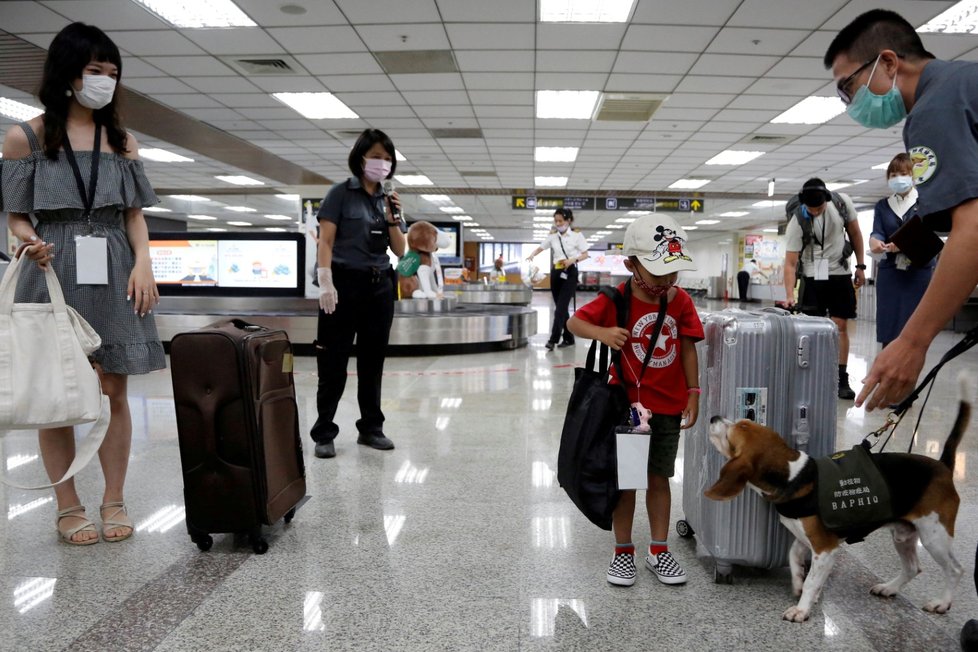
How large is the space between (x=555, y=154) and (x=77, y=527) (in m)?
12.4

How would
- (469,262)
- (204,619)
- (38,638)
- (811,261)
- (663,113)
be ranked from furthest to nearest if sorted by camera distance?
(469,262) < (663,113) < (811,261) < (204,619) < (38,638)

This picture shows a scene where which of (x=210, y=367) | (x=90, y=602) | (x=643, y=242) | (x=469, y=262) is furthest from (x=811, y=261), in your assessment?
(x=469, y=262)

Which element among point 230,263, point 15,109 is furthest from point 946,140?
point 15,109

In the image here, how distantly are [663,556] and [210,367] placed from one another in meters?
1.63

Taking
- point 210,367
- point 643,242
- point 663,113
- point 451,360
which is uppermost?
point 663,113

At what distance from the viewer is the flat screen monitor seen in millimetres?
8508

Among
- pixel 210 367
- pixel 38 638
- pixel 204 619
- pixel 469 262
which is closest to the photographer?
pixel 38 638

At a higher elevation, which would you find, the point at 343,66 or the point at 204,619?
the point at 343,66

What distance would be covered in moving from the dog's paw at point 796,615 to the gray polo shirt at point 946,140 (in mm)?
1114

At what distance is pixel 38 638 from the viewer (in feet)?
5.29

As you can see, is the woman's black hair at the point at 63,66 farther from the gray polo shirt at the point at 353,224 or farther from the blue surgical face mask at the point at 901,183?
the blue surgical face mask at the point at 901,183

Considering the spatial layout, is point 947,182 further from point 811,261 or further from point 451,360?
point 451,360

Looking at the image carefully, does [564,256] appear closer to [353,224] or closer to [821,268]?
[821,268]

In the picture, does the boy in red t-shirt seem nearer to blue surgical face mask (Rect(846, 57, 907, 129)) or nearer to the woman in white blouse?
blue surgical face mask (Rect(846, 57, 907, 129))
